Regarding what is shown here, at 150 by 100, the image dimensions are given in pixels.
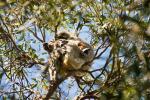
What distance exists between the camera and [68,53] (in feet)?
23.6

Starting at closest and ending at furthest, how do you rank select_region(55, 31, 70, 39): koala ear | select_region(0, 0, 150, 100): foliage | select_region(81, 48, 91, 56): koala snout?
select_region(0, 0, 150, 100): foliage < select_region(81, 48, 91, 56): koala snout < select_region(55, 31, 70, 39): koala ear

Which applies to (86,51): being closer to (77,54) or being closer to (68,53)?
(77,54)

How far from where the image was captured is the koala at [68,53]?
6719 millimetres

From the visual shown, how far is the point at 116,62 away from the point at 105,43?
115cm

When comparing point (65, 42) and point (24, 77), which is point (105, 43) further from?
point (24, 77)

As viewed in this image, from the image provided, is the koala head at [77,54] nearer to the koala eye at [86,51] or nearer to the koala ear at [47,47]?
the koala eye at [86,51]

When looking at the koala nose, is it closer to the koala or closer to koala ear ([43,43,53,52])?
the koala

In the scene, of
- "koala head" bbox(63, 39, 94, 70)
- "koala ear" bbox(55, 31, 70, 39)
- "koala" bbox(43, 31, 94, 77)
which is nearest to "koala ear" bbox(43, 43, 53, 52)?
"koala" bbox(43, 31, 94, 77)

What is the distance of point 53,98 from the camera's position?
659 centimetres

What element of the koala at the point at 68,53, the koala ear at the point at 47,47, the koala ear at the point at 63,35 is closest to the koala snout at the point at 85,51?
the koala at the point at 68,53

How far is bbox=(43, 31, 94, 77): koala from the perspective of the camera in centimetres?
672

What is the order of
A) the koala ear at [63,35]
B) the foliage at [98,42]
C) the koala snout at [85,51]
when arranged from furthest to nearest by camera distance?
the koala ear at [63,35], the koala snout at [85,51], the foliage at [98,42]

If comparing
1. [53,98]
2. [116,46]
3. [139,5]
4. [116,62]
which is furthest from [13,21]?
[139,5]

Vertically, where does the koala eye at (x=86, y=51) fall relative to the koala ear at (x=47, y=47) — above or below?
above
